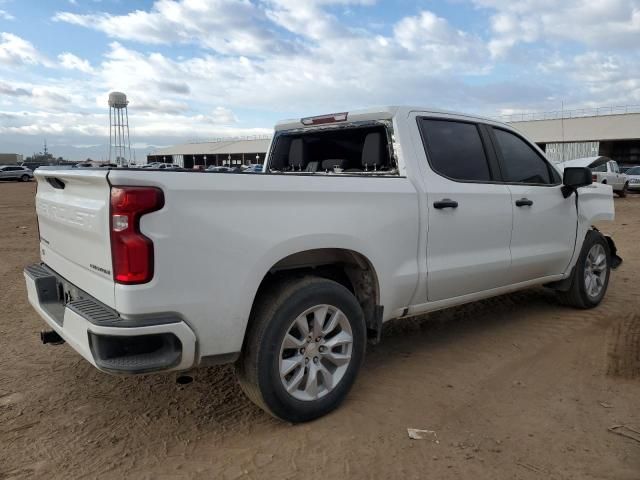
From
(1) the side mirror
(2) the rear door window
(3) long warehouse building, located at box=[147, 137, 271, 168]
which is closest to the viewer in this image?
(2) the rear door window

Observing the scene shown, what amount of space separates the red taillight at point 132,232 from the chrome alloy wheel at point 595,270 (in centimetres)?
473

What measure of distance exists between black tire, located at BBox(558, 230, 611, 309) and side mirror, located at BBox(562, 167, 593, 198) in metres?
0.78

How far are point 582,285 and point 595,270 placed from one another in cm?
37

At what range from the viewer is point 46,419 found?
3275mm

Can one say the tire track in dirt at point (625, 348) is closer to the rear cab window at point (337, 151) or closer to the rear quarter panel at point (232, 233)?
the rear quarter panel at point (232, 233)

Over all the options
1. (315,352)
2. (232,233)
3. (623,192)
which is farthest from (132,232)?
(623,192)

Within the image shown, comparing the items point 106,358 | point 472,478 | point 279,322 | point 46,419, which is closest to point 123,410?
point 46,419

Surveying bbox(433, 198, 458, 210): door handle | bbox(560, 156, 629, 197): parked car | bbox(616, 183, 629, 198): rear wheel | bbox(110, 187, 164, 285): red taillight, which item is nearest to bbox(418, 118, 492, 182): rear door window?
bbox(433, 198, 458, 210): door handle

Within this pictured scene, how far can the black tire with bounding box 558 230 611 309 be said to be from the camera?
5512 millimetres

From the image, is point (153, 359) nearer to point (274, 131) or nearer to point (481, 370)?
point (481, 370)

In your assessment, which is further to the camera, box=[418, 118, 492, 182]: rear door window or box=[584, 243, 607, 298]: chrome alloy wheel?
box=[584, 243, 607, 298]: chrome alloy wheel

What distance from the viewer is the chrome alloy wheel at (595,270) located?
18.6 feet

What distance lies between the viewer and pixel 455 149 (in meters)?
4.21

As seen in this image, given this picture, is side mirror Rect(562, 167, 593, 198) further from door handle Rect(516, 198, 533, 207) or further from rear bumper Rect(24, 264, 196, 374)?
rear bumper Rect(24, 264, 196, 374)
